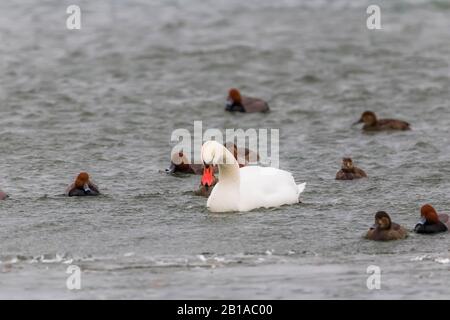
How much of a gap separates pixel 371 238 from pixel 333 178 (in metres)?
3.15

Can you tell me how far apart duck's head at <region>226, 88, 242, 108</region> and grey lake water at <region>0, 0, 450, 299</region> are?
0.76 feet

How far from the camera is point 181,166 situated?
16.1 meters

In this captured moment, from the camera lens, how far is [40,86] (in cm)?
2205

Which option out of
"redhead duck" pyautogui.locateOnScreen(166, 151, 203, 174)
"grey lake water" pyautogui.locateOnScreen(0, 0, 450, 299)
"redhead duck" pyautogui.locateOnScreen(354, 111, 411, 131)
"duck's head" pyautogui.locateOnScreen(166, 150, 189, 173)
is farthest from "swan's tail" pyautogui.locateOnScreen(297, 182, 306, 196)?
"redhead duck" pyautogui.locateOnScreen(354, 111, 411, 131)

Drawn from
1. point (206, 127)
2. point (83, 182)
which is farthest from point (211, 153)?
point (206, 127)

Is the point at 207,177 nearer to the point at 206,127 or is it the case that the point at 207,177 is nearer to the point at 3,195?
the point at 3,195

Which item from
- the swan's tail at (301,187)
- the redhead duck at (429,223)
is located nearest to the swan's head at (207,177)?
the swan's tail at (301,187)

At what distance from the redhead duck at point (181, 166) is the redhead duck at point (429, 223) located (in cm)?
387

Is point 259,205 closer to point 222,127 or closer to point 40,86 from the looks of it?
point 222,127

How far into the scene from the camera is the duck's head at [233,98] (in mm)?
20156

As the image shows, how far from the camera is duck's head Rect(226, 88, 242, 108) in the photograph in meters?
20.2

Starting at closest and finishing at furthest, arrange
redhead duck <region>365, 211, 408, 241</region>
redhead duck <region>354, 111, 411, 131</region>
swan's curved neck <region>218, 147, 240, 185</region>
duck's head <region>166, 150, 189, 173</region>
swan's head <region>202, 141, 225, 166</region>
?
redhead duck <region>365, 211, 408, 241</region>, swan's head <region>202, 141, 225, 166</region>, swan's curved neck <region>218, 147, 240, 185</region>, duck's head <region>166, 150, 189, 173</region>, redhead duck <region>354, 111, 411, 131</region>

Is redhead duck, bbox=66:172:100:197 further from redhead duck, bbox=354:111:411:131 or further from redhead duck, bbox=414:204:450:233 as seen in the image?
redhead duck, bbox=354:111:411:131

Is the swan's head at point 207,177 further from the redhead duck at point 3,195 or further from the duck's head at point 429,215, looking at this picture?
the duck's head at point 429,215
